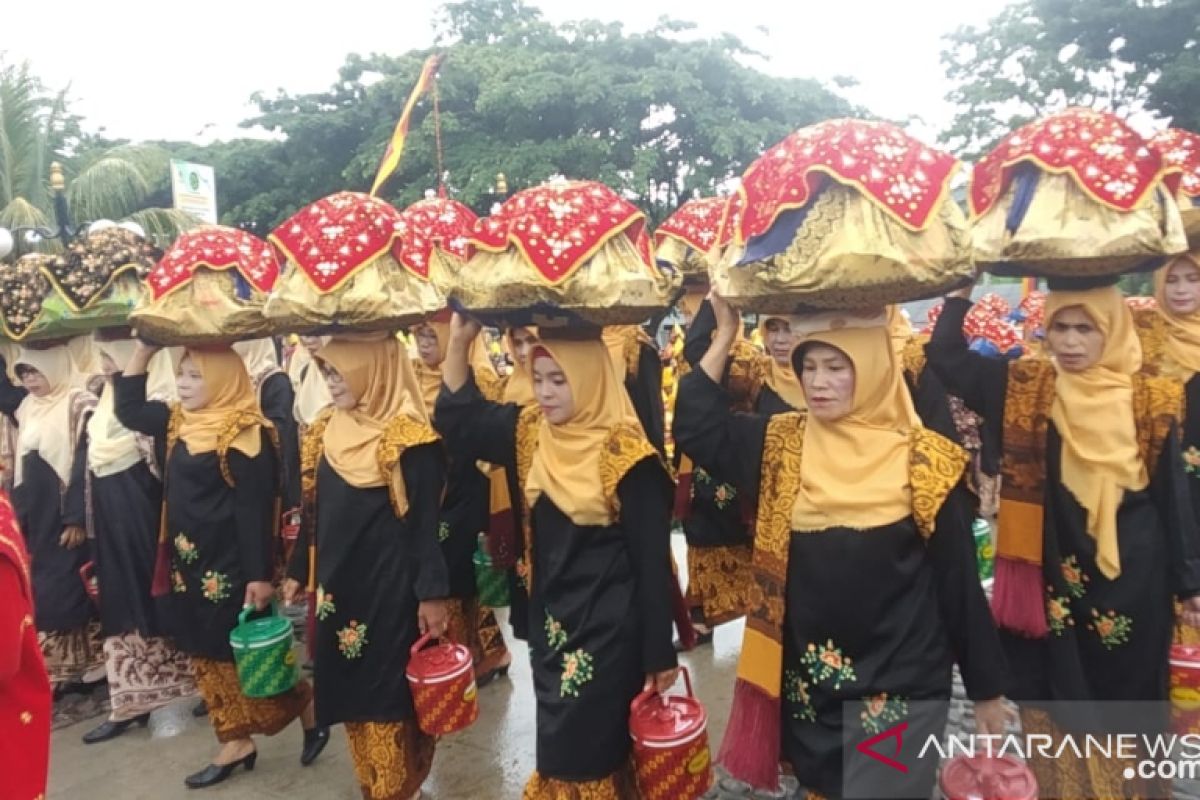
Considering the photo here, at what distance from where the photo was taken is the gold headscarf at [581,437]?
298 centimetres

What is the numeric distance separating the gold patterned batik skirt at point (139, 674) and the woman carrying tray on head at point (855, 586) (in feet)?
12.3

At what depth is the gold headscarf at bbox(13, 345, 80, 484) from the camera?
5.34m

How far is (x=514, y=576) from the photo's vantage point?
4.39m

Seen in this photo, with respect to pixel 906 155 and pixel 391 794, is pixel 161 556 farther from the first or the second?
pixel 906 155

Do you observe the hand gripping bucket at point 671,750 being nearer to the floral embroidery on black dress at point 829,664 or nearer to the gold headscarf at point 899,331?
the floral embroidery on black dress at point 829,664

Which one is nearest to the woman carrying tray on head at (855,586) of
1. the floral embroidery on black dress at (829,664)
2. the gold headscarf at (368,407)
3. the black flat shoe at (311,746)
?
the floral embroidery on black dress at (829,664)

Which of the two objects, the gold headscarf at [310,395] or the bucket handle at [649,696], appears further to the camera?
the gold headscarf at [310,395]

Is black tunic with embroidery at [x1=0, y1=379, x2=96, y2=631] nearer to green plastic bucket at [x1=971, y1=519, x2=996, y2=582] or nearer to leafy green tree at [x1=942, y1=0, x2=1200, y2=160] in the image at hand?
green plastic bucket at [x1=971, y1=519, x2=996, y2=582]

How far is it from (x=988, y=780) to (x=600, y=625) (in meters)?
1.24

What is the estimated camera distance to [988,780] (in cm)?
213

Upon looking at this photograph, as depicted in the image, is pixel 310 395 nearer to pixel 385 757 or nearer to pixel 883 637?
pixel 385 757

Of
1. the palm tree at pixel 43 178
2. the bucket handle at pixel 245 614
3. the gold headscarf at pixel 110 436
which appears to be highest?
the palm tree at pixel 43 178

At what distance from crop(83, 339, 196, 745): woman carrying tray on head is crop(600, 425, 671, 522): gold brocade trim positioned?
3.21 meters

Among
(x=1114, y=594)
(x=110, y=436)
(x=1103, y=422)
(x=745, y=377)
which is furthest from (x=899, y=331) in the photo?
(x=110, y=436)
